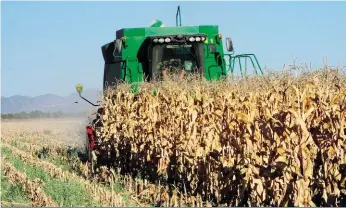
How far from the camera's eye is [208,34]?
43.6 ft

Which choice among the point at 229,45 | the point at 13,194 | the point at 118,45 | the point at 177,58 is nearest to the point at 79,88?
the point at 118,45

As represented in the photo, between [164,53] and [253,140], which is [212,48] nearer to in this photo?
[164,53]

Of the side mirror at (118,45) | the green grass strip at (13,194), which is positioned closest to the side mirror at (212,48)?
the side mirror at (118,45)

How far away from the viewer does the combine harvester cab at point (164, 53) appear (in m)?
12.6

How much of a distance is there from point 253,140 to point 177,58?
5.22 metres

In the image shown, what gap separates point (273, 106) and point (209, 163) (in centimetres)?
130

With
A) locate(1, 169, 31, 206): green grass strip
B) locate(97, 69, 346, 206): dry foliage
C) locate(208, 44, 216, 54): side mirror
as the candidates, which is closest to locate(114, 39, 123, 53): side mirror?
locate(208, 44, 216, 54): side mirror

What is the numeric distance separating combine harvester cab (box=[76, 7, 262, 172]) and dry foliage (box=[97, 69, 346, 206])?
1.85 meters

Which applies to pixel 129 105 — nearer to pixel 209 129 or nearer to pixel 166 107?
pixel 166 107

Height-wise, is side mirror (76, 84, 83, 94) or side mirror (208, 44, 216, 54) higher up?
side mirror (208, 44, 216, 54)

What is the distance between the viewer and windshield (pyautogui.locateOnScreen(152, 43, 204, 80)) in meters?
12.5

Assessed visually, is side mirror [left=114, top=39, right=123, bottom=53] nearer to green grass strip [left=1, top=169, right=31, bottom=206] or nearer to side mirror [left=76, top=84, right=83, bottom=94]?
side mirror [left=76, top=84, right=83, bottom=94]

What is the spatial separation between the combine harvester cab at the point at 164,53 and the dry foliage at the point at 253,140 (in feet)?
6.07

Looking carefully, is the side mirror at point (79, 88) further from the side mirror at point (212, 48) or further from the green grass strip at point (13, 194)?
the green grass strip at point (13, 194)
